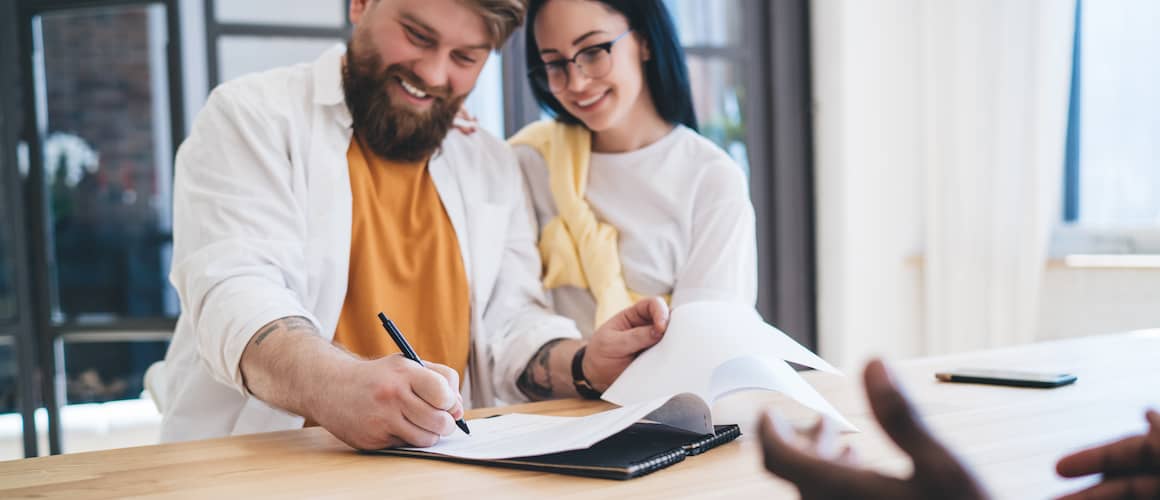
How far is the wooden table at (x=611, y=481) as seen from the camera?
0.83 m

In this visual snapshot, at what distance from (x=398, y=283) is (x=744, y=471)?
985 mm

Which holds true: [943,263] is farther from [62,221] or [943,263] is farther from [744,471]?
[62,221]

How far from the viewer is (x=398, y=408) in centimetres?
99

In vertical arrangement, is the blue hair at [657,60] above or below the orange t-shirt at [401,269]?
above

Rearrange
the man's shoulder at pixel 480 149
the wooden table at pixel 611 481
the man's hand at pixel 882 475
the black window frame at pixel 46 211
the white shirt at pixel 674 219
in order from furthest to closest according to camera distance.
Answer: the black window frame at pixel 46 211
the man's shoulder at pixel 480 149
the white shirt at pixel 674 219
the wooden table at pixel 611 481
the man's hand at pixel 882 475

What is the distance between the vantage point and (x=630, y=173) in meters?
1.95

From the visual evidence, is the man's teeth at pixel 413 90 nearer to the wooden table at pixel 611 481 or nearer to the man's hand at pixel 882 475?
the wooden table at pixel 611 481

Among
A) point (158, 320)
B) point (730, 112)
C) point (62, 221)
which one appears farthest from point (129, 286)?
point (730, 112)

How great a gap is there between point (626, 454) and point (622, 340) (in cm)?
40

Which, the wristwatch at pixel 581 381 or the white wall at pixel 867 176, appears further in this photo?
the white wall at pixel 867 176

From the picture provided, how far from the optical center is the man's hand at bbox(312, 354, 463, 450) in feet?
3.24

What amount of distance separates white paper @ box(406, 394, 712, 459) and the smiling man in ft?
0.71

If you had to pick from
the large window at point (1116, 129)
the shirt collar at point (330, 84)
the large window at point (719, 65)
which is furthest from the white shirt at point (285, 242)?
the large window at point (1116, 129)

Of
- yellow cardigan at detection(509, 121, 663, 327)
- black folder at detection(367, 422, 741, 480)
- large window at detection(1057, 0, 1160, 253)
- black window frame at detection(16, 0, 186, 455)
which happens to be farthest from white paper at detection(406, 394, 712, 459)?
large window at detection(1057, 0, 1160, 253)
